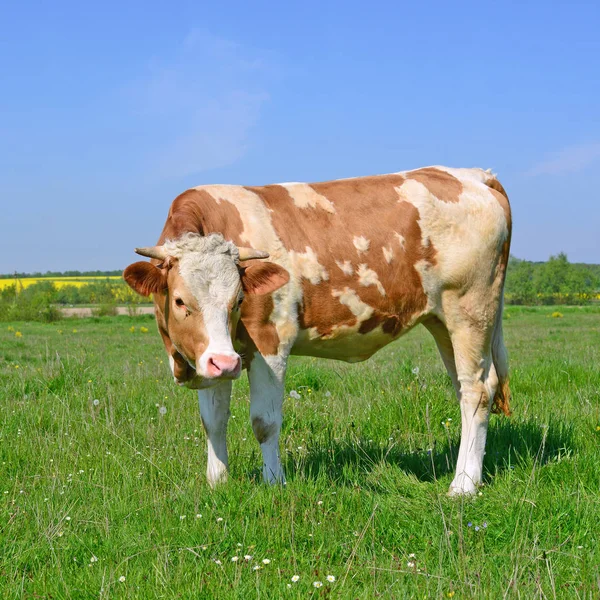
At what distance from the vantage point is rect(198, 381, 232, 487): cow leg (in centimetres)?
497

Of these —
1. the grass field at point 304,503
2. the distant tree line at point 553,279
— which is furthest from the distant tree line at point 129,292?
the grass field at point 304,503

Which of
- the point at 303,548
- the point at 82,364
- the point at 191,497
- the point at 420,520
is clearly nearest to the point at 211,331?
the point at 191,497

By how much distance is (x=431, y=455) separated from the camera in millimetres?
4844

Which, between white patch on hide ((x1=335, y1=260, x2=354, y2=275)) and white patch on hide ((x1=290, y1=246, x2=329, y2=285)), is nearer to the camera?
white patch on hide ((x1=290, y1=246, x2=329, y2=285))

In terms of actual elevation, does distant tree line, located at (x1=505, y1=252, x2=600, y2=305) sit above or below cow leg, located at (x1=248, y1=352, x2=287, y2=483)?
below

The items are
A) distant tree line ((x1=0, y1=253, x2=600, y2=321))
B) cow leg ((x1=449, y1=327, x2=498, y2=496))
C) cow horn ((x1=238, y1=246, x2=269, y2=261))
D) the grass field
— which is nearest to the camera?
the grass field

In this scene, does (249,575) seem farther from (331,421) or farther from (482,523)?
(331,421)

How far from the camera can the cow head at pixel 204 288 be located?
401cm

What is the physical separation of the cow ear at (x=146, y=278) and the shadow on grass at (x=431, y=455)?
63.1 inches

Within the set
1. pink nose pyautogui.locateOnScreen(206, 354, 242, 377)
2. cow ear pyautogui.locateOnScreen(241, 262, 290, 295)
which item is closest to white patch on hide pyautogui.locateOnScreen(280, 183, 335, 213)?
cow ear pyautogui.locateOnScreen(241, 262, 290, 295)

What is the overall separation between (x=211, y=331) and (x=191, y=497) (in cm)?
106

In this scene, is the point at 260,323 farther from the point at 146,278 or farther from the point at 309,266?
the point at 146,278

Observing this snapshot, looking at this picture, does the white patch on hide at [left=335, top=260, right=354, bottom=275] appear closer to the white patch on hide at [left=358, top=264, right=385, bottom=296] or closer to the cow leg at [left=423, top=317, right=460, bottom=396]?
the white patch on hide at [left=358, top=264, right=385, bottom=296]

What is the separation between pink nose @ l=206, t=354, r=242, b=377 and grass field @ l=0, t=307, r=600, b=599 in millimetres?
796
